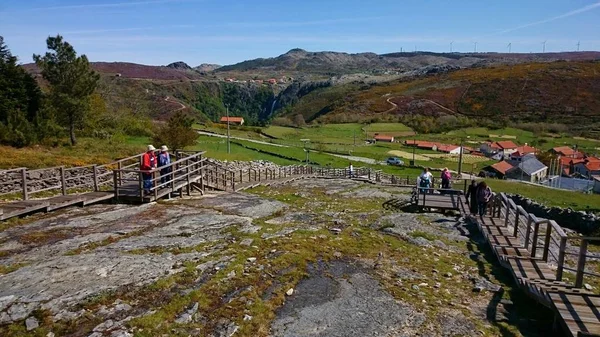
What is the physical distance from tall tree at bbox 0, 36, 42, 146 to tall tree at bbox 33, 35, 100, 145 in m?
2.08

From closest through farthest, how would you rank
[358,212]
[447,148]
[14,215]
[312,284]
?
[312,284] → [14,215] → [358,212] → [447,148]

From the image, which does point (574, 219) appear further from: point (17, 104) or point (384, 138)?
point (384, 138)

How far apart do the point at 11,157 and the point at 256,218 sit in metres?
18.9

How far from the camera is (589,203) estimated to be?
40469 mm

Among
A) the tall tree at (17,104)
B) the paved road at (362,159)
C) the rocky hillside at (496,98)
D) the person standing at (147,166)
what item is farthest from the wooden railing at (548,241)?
the rocky hillside at (496,98)

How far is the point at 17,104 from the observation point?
1438 inches

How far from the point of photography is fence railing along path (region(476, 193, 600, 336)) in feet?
23.2

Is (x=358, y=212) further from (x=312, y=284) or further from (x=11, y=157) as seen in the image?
(x=11, y=157)

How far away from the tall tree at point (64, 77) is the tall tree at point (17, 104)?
208 cm

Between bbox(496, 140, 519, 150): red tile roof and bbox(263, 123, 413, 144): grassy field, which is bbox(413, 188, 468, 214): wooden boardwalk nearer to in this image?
bbox(263, 123, 413, 144): grassy field

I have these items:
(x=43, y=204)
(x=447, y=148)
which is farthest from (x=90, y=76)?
(x=447, y=148)

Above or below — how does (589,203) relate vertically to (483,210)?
below

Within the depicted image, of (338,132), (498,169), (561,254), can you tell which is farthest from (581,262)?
(338,132)

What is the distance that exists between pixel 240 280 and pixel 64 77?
118 ft
